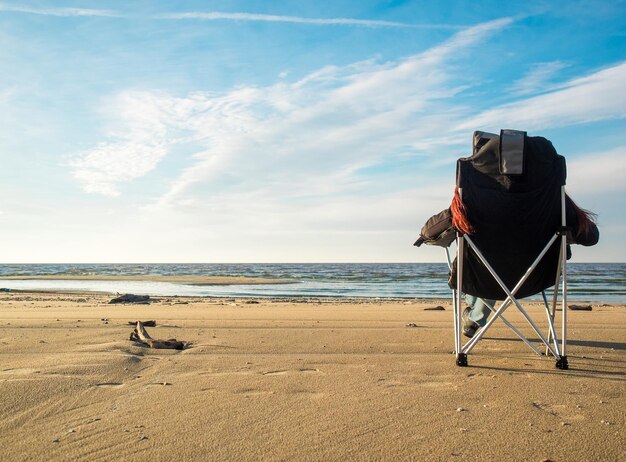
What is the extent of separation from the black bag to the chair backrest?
326 mm

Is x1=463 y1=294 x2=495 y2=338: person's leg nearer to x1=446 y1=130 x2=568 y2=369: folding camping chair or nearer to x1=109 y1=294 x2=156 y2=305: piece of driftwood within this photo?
x1=446 y1=130 x2=568 y2=369: folding camping chair

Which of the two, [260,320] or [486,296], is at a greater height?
[486,296]

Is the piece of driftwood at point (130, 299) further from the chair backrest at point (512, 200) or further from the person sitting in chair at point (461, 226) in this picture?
the chair backrest at point (512, 200)

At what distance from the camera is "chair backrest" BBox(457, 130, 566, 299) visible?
15.7 feet

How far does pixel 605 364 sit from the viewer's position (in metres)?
5.05

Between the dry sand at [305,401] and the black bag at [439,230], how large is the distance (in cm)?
120

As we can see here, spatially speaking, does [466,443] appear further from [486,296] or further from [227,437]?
[486,296]

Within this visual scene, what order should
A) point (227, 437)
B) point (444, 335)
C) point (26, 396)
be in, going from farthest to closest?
1. point (444, 335)
2. point (26, 396)
3. point (227, 437)

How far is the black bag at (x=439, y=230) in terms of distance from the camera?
204 inches

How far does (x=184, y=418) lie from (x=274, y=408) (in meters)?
0.59

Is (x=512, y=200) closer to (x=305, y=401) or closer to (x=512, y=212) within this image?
(x=512, y=212)

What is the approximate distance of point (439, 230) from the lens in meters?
Result: 5.31

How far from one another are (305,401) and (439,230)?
2452mm

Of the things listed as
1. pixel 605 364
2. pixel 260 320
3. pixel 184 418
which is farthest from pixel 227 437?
pixel 260 320
